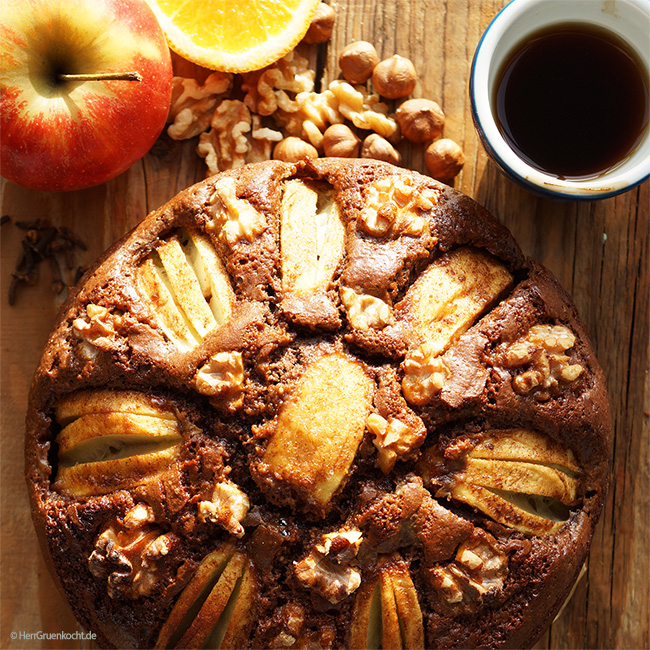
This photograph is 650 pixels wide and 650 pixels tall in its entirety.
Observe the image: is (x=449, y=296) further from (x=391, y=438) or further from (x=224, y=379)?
(x=224, y=379)

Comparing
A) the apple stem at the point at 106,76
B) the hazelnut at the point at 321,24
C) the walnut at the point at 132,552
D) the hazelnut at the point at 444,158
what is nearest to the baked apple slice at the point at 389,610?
the walnut at the point at 132,552

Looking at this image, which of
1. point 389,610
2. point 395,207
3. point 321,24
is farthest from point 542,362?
point 321,24

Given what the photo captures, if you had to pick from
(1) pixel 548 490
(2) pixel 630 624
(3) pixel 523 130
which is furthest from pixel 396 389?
(2) pixel 630 624

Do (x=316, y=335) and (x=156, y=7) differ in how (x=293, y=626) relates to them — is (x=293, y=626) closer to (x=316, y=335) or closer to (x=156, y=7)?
(x=316, y=335)

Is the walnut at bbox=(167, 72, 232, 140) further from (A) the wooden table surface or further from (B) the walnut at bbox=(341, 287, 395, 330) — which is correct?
(B) the walnut at bbox=(341, 287, 395, 330)

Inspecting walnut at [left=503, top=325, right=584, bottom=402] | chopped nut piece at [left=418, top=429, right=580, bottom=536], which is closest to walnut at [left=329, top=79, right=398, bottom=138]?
walnut at [left=503, top=325, right=584, bottom=402]

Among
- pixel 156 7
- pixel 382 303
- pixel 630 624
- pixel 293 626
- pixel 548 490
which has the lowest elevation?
pixel 630 624
